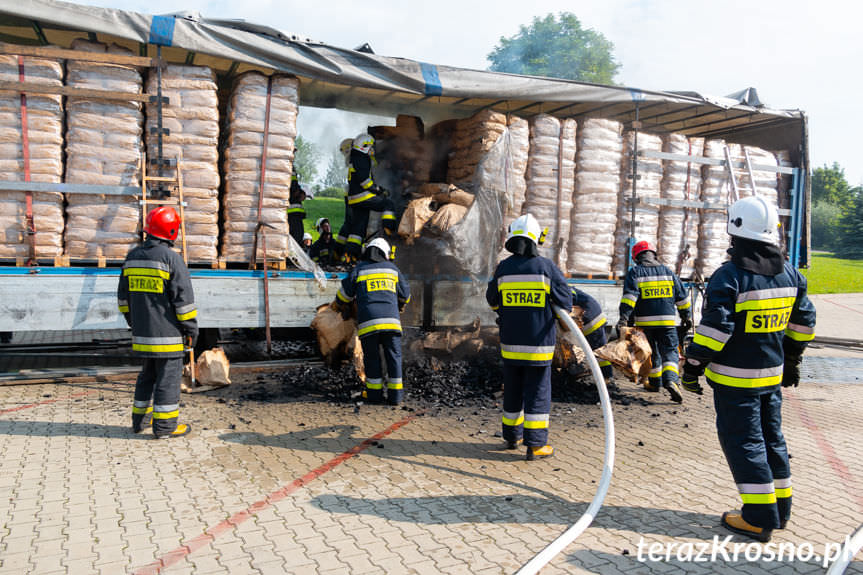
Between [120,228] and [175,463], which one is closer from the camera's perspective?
[175,463]

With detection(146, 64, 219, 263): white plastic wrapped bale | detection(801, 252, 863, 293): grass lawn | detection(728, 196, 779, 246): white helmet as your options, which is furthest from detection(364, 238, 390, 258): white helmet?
detection(801, 252, 863, 293): grass lawn

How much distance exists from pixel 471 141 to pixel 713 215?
4.13 metres

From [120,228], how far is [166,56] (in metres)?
2.66

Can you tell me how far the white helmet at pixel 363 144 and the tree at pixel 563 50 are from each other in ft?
127

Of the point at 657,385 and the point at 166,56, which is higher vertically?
the point at 166,56

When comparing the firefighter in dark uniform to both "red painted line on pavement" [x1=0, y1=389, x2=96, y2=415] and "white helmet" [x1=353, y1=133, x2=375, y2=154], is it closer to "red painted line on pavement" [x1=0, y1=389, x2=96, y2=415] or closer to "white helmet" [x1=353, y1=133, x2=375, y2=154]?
"white helmet" [x1=353, y1=133, x2=375, y2=154]

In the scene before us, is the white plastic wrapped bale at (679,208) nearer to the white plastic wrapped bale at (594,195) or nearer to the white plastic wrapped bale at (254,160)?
the white plastic wrapped bale at (594,195)

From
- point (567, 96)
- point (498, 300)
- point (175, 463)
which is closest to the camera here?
point (175, 463)

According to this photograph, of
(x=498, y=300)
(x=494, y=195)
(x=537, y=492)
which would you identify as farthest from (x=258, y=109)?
(x=537, y=492)

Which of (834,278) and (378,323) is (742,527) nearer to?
(378,323)

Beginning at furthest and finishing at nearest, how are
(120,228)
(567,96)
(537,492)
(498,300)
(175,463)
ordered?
(567,96), (120,228), (498,300), (175,463), (537,492)

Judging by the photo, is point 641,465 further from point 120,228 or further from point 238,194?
point 120,228

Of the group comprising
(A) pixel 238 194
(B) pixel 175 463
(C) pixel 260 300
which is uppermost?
(A) pixel 238 194

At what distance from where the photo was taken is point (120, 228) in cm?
633
